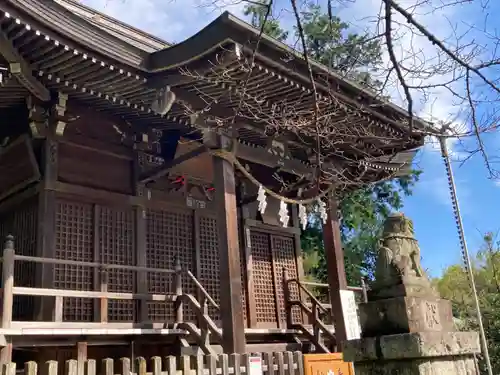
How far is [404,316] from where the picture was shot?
3824 mm

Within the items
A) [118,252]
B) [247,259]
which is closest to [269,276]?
[247,259]

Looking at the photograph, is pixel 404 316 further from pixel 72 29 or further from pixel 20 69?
pixel 20 69

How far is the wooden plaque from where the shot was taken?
7.09 m

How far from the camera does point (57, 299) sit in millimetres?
7219

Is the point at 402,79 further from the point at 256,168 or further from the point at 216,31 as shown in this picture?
the point at 256,168

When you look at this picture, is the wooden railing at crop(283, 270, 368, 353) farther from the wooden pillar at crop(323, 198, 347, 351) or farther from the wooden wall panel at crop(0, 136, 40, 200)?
the wooden wall panel at crop(0, 136, 40, 200)

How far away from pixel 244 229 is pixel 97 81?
456 cm

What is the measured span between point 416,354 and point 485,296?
15961 millimetres

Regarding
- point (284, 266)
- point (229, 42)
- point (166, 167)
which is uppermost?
point (229, 42)

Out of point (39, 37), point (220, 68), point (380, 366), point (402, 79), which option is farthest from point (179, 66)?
point (380, 366)

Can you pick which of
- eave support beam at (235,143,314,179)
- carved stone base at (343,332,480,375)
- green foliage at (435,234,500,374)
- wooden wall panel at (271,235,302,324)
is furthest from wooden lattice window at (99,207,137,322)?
green foliage at (435,234,500,374)

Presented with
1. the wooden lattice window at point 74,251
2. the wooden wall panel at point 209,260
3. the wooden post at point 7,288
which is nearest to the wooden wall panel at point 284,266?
the wooden wall panel at point 209,260

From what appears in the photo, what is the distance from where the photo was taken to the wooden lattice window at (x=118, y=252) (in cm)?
834

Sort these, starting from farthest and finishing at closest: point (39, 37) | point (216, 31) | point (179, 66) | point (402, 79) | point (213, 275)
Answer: point (213, 275)
point (179, 66)
point (216, 31)
point (39, 37)
point (402, 79)
